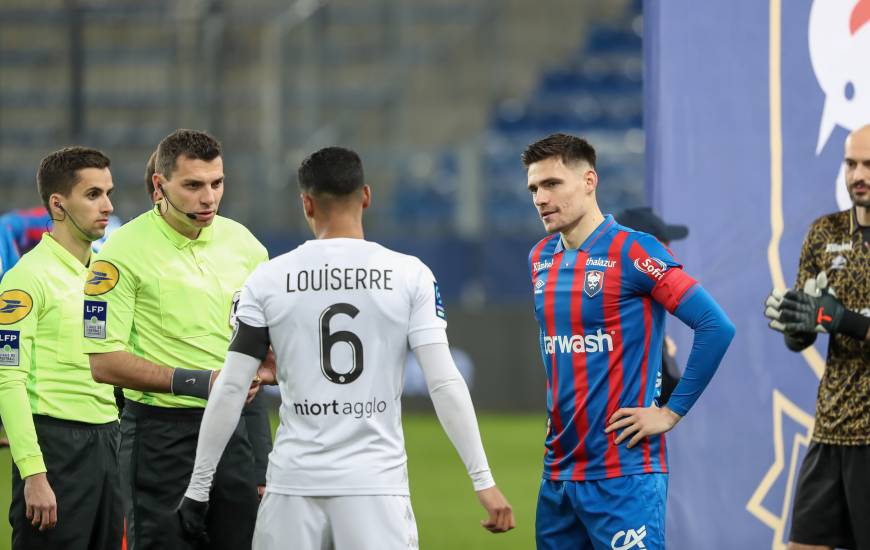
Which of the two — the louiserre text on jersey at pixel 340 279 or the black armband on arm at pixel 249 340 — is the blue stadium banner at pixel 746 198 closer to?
the louiserre text on jersey at pixel 340 279

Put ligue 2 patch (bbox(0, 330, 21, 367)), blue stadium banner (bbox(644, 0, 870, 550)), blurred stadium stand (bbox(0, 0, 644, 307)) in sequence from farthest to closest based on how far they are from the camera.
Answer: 1. blurred stadium stand (bbox(0, 0, 644, 307))
2. blue stadium banner (bbox(644, 0, 870, 550))
3. ligue 2 patch (bbox(0, 330, 21, 367))

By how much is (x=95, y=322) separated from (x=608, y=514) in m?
2.10

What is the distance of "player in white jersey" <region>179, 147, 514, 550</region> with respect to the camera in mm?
4215

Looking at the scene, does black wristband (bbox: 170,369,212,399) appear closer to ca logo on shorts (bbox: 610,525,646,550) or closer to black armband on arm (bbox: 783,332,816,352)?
ca logo on shorts (bbox: 610,525,646,550)

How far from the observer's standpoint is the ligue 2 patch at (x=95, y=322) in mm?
4961

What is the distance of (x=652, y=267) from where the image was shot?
16.1 ft

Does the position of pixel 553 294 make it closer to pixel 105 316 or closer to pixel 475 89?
pixel 105 316

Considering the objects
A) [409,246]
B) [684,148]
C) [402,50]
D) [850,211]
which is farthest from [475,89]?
[850,211]

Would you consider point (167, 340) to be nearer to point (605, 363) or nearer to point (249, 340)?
point (249, 340)

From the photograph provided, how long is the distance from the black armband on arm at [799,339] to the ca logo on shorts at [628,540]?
3.44ft

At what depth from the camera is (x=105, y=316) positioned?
4969 mm

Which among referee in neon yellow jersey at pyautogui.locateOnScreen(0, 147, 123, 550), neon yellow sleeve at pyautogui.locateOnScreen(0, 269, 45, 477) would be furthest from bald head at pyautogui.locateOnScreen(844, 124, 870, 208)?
neon yellow sleeve at pyautogui.locateOnScreen(0, 269, 45, 477)

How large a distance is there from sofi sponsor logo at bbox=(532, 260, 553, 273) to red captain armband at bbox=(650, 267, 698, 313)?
18.5 inches

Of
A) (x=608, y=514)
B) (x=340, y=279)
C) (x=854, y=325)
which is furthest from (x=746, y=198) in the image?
(x=340, y=279)
